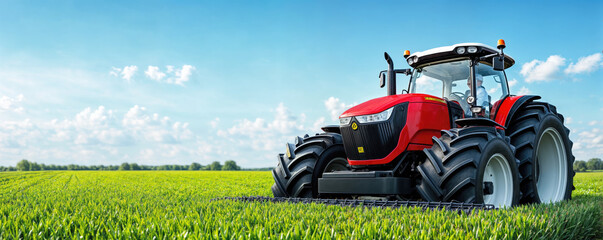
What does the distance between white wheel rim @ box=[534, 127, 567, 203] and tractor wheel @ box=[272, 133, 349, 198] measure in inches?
142

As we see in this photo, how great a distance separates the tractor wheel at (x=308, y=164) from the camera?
6968mm

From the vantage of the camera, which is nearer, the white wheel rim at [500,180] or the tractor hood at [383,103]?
the white wheel rim at [500,180]

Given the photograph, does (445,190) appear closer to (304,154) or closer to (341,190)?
(341,190)

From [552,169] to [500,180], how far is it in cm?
254

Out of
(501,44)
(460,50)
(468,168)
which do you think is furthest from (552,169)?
(468,168)

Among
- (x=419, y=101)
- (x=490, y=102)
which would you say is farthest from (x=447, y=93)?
(x=419, y=101)

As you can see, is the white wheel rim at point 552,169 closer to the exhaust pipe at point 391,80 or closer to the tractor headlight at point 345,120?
the exhaust pipe at point 391,80

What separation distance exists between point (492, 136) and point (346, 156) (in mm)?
2333

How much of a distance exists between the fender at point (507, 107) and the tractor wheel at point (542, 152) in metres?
0.15

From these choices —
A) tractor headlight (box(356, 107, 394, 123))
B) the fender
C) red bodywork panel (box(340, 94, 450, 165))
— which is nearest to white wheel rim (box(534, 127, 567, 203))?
the fender

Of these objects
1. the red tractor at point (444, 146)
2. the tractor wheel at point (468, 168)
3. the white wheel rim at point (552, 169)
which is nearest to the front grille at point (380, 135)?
the red tractor at point (444, 146)

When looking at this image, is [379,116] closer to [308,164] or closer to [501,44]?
[308,164]

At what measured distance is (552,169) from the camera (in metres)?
8.16

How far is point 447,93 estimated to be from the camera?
7.69 metres
